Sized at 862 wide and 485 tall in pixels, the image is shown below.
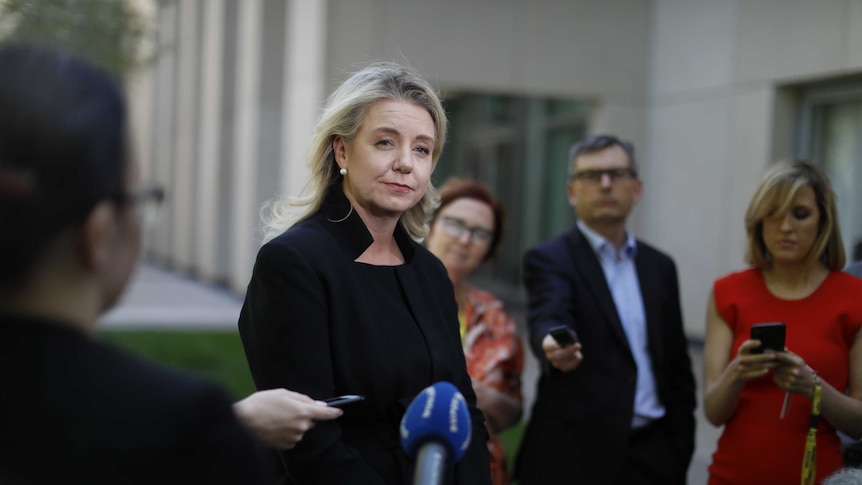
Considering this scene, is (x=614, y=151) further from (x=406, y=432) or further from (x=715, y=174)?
(x=715, y=174)

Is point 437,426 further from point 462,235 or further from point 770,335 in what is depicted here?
point 462,235

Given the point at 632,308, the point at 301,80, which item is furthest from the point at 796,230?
the point at 301,80

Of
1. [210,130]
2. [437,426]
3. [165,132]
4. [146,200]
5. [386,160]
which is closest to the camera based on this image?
[146,200]

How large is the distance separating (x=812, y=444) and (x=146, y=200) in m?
2.74

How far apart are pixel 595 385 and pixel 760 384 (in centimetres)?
66

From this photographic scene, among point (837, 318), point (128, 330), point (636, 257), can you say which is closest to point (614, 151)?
point (636, 257)

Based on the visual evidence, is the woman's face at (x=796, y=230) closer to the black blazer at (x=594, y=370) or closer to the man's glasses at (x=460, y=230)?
the black blazer at (x=594, y=370)

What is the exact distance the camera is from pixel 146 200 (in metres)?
1.44

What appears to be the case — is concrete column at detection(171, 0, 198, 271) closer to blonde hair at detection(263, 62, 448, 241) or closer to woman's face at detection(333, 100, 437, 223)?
blonde hair at detection(263, 62, 448, 241)

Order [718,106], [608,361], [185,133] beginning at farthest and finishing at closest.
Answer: [185,133]
[718,106]
[608,361]

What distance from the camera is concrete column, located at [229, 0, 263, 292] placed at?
637 inches

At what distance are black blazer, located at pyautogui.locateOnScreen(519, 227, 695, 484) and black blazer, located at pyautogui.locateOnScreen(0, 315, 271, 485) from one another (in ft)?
8.61

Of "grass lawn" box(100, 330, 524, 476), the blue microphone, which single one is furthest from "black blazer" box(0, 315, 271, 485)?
"grass lawn" box(100, 330, 524, 476)

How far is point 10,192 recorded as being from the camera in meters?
1.24
